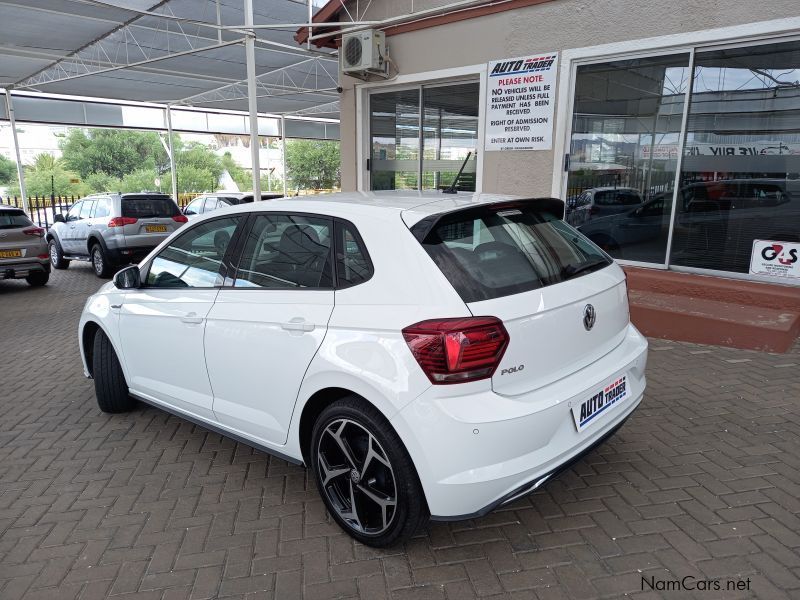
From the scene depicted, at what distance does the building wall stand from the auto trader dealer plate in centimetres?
471

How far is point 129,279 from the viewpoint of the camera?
3.79 meters

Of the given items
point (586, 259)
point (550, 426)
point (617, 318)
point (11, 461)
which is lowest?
point (11, 461)

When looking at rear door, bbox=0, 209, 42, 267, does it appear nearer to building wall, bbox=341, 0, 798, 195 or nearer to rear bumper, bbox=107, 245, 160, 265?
rear bumper, bbox=107, 245, 160, 265

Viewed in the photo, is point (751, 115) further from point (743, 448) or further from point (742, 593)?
point (742, 593)

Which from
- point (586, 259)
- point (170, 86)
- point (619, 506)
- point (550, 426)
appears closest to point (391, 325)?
point (550, 426)

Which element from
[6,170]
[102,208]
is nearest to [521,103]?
[102,208]

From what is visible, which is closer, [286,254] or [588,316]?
[588,316]

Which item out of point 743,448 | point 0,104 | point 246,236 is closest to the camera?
point 246,236

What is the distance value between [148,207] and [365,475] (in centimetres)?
1037

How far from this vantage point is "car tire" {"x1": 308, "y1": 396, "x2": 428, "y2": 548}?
95.8 inches

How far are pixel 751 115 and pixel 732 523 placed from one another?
15.6 ft

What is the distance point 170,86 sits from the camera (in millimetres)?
18172

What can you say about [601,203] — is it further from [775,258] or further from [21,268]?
[21,268]

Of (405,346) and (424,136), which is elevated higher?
(424,136)
